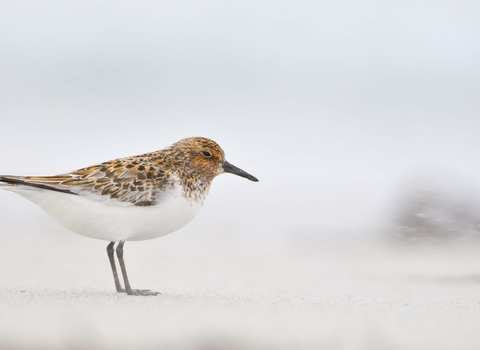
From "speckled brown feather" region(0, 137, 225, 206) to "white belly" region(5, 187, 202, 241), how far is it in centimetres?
4

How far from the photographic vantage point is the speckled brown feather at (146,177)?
4.47 meters

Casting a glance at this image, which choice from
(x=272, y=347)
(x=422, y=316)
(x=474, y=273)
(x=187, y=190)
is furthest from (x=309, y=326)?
(x=474, y=273)

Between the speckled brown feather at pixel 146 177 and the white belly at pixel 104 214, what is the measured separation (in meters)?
0.04

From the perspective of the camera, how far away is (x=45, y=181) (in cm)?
441

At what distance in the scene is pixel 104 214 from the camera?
444 centimetres

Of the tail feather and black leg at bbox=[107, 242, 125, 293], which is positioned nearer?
the tail feather

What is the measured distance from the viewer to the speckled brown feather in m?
4.47

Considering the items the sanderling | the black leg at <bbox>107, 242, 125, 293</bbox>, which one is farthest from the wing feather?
the black leg at <bbox>107, 242, 125, 293</bbox>

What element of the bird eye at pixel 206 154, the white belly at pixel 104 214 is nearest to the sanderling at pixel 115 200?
the white belly at pixel 104 214

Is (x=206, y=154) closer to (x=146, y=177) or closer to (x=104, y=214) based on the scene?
(x=146, y=177)

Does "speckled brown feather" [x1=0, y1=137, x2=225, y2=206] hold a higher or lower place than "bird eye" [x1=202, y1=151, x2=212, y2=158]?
lower

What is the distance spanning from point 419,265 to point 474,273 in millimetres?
437

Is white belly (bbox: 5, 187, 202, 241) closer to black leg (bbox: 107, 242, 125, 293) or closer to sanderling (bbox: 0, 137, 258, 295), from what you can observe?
sanderling (bbox: 0, 137, 258, 295)

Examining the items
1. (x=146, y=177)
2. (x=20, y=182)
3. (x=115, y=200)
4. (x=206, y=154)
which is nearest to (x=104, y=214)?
(x=115, y=200)
